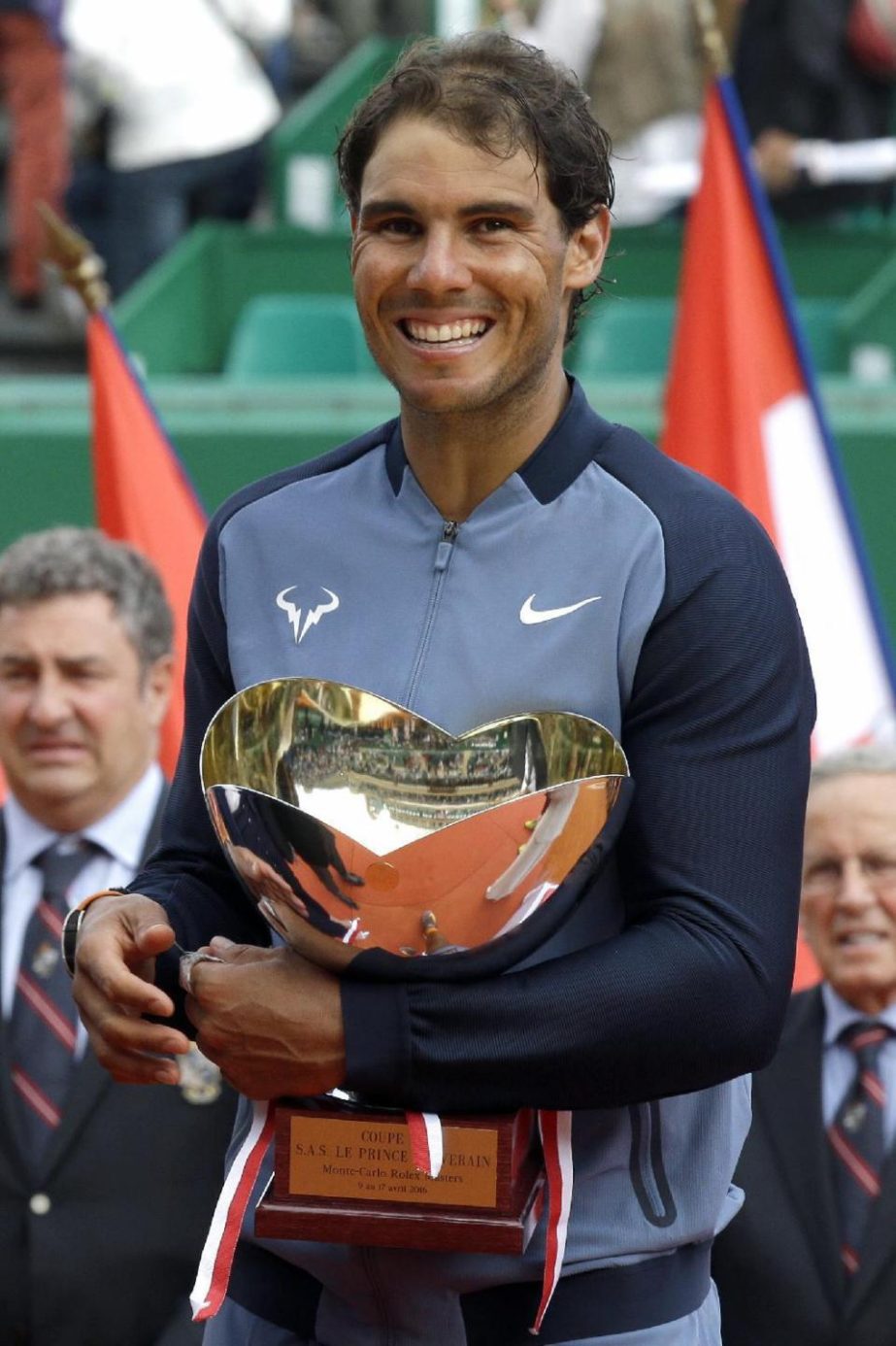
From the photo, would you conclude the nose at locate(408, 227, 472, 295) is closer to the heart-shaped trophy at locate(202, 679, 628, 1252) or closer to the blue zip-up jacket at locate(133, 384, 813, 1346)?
the blue zip-up jacket at locate(133, 384, 813, 1346)

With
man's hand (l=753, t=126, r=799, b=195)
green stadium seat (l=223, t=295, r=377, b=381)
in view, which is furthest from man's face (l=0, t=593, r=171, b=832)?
man's hand (l=753, t=126, r=799, b=195)

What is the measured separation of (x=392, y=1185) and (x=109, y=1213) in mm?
1771

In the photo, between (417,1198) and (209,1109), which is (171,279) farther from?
(417,1198)

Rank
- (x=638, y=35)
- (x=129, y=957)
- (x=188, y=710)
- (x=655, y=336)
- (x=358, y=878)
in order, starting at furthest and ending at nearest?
(x=638, y=35) < (x=655, y=336) < (x=188, y=710) < (x=129, y=957) < (x=358, y=878)

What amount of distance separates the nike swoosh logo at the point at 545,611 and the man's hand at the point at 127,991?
39cm

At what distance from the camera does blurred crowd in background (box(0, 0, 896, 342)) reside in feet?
24.6

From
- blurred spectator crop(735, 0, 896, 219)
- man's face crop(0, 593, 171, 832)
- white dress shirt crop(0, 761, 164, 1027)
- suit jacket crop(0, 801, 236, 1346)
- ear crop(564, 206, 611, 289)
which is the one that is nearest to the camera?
ear crop(564, 206, 611, 289)

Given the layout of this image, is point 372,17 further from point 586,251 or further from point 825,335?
point 586,251

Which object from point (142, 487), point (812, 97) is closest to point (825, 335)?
point (812, 97)

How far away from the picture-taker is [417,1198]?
1.84 meters

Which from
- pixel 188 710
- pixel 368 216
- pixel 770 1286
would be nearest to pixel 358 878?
pixel 188 710

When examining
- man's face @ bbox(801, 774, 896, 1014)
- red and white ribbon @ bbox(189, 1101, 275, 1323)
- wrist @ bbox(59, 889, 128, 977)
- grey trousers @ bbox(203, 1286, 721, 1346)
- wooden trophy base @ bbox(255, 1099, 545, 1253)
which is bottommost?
man's face @ bbox(801, 774, 896, 1014)

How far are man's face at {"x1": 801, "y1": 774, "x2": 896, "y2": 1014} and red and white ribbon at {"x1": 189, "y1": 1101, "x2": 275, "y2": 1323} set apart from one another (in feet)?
5.64

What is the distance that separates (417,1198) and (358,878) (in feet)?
0.87
